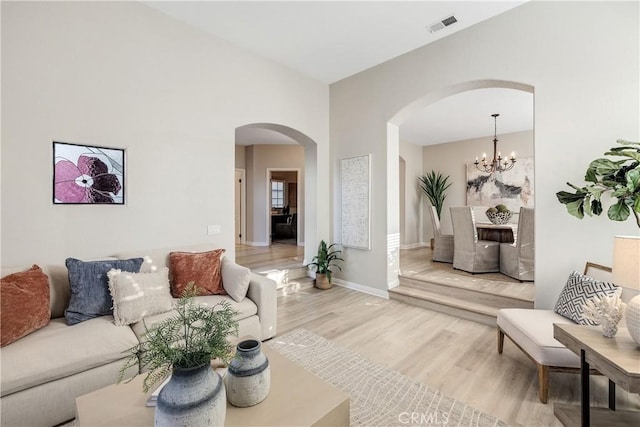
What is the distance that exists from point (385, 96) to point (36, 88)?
3.79 metres

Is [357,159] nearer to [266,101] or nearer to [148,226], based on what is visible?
[266,101]

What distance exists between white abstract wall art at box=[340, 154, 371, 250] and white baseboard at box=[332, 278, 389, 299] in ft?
1.99

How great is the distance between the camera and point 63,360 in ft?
5.51

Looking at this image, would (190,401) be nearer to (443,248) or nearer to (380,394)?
(380,394)

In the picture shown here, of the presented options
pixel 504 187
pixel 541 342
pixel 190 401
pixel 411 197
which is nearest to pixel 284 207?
pixel 411 197

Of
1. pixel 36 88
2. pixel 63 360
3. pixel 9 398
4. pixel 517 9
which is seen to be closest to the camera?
pixel 9 398

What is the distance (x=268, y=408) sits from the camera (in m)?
1.25

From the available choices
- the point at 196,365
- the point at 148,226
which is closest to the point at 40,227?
Result: the point at 148,226

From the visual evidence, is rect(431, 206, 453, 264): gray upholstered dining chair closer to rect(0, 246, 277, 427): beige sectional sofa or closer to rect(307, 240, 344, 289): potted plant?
rect(307, 240, 344, 289): potted plant

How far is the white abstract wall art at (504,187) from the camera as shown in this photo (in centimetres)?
610

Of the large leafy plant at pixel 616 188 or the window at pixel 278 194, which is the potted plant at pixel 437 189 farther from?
the window at pixel 278 194

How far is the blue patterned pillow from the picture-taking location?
203cm

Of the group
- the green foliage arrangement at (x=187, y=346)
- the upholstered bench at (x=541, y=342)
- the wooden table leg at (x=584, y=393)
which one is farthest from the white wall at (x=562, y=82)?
the green foliage arrangement at (x=187, y=346)

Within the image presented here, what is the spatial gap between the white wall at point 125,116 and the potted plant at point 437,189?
480cm
